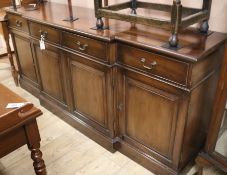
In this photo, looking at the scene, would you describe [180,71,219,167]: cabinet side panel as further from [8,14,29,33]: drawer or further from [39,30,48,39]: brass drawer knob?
[8,14,29,33]: drawer

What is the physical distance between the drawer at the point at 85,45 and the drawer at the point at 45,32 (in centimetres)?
8

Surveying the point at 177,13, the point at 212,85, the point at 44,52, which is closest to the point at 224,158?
the point at 212,85

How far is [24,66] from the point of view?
2469 mm

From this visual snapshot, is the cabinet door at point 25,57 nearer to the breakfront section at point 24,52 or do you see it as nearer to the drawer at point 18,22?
the breakfront section at point 24,52

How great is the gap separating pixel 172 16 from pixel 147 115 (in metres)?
0.60

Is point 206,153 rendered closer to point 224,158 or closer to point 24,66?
point 224,158

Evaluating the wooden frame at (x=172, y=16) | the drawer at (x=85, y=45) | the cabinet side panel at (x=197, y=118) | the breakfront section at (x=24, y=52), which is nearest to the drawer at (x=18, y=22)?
the breakfront section at (x=24, y=52)

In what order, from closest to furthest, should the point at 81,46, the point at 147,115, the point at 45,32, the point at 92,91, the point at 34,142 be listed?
the point at 34,142
the point at 147,115
the point at 81,46
the point at 92,91
the point at 45,32

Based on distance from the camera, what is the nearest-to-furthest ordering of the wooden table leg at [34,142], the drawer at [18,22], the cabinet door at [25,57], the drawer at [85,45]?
the wooden table leg at [34,142]
the drawer at [85,45]
the drawer at [18,22]
the cabinet door at [25,57]

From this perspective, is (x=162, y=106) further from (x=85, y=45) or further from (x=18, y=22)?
(x=18, y=22)

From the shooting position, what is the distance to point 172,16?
45.6 inches

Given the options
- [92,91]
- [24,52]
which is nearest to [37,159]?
[92,91]

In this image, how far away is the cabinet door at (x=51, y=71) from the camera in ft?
6.30

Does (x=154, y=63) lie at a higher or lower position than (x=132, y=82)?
higher
